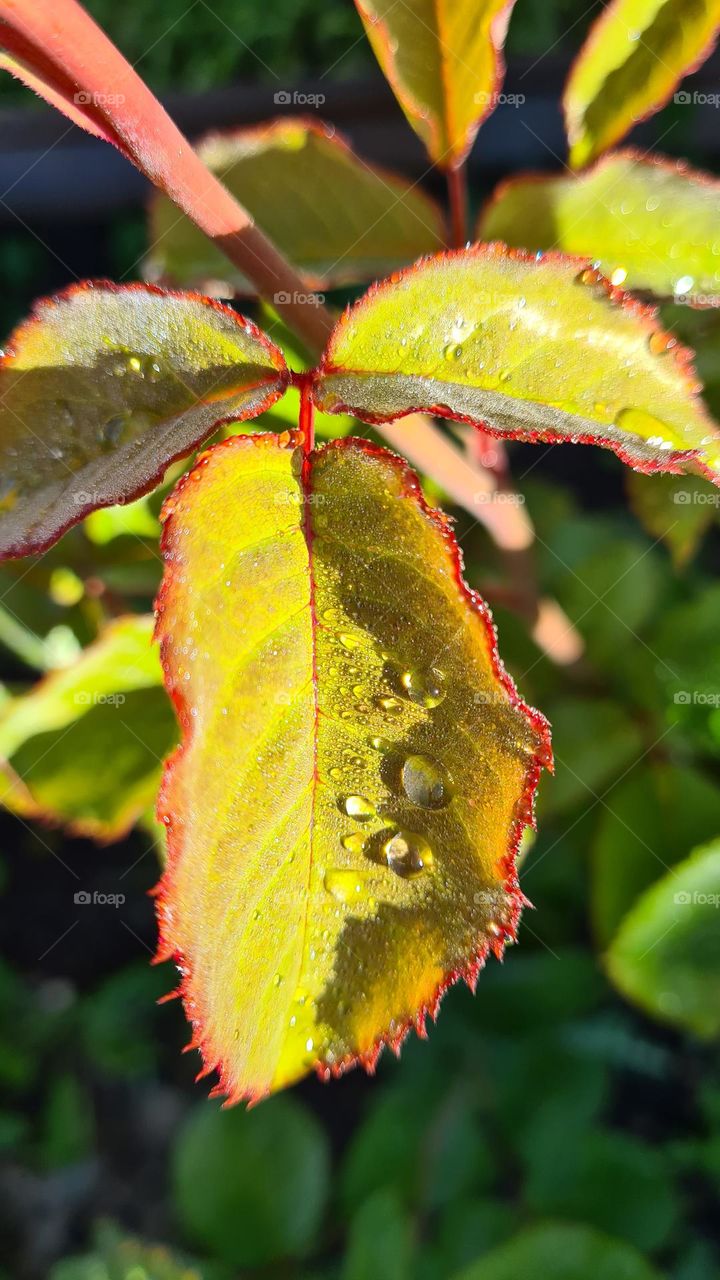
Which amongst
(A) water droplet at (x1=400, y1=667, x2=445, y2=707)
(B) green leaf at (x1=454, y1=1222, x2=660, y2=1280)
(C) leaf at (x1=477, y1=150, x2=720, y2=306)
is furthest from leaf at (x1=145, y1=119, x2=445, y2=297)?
(B) green leaf at (x1=454, y1=1222, x2=660, y2=1280)

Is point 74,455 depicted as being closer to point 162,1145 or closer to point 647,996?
point 647,996

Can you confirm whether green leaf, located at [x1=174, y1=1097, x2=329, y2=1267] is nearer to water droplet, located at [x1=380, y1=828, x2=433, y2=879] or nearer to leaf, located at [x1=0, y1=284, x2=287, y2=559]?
water droplet, located at [x1=380, y1=828, x2=433, y2=879]

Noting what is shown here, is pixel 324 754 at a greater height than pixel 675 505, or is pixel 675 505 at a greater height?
pixel 324 754

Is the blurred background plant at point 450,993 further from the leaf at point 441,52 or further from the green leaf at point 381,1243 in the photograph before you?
the leaf at point 441,52

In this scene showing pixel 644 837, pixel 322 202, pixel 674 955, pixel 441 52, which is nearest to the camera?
pixel 441 52

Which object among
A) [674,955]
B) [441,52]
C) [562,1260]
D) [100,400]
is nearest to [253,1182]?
[562,1260]

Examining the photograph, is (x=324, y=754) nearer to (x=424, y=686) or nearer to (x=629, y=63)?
(x=424, y=686)
